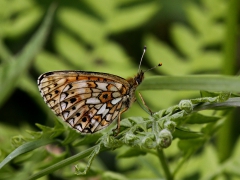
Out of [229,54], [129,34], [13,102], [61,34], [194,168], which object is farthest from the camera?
[129,34]

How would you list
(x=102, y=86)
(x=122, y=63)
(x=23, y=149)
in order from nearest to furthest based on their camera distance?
(x=23, y=149) < (x=102, y=86) < (x=122, y=63)

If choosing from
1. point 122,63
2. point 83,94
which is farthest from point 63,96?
point 122,63

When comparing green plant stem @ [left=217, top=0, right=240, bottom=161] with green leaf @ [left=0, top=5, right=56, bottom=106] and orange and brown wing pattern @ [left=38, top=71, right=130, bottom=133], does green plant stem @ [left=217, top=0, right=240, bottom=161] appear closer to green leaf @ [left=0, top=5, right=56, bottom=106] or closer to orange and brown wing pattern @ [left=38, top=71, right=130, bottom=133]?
orange and brown wing pattern @ [left=38, top=71, right=130, bottom=133]

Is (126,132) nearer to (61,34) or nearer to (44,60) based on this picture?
(44,60)

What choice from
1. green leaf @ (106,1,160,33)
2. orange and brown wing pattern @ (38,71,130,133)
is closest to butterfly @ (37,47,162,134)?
orange and brown wing pattern @ (38,71,130,133)

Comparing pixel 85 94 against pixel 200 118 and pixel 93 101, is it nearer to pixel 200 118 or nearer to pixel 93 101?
pixel 93 101

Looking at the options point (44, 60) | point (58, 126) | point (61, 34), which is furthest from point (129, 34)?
point (58, 126)

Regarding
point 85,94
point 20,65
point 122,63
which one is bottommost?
point 122,63

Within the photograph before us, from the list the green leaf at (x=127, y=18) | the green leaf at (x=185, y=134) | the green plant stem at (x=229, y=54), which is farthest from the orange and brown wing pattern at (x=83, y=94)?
the green leaf at (x=127, y=18)

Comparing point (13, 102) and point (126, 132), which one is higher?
point (126, 132)
